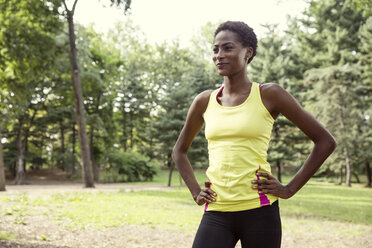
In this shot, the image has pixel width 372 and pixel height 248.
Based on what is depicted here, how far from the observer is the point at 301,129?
88.4 inches

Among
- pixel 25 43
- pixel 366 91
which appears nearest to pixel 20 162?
pixel 25 43

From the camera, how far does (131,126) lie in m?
45.9

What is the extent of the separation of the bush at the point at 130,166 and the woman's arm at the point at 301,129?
27.0 meters

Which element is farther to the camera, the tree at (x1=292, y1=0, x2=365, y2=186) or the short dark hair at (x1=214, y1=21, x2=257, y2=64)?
the tree at (x1=292, y1=0, x2=365, y2=186)

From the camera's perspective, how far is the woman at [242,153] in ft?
6.86

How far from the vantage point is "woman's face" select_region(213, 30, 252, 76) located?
228cm

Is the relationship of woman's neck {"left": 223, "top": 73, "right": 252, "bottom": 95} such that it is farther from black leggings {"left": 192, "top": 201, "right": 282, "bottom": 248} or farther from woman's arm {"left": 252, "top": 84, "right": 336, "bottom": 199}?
black leggings {"left": 192, "top": 201, "right": 282, "bottom": 248}

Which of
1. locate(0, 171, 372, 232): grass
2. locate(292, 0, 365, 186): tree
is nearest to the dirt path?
locate(0, 171, 372, 232): grass

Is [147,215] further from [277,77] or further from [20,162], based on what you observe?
[277,77]

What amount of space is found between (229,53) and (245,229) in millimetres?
999

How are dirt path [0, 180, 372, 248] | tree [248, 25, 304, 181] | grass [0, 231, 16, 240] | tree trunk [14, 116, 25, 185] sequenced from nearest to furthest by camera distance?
grass [0, 231, 16, 240] < dirt path [0, 180, 372, 248] < tree trunk [14, 116, 25, 185] < tree [248, 25, 304, 181]

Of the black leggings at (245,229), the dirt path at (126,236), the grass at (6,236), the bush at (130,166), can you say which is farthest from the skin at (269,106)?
the bush at (130,166)

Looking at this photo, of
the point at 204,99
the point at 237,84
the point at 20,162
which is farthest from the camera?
the point at 20,162

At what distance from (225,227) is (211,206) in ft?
0.47
